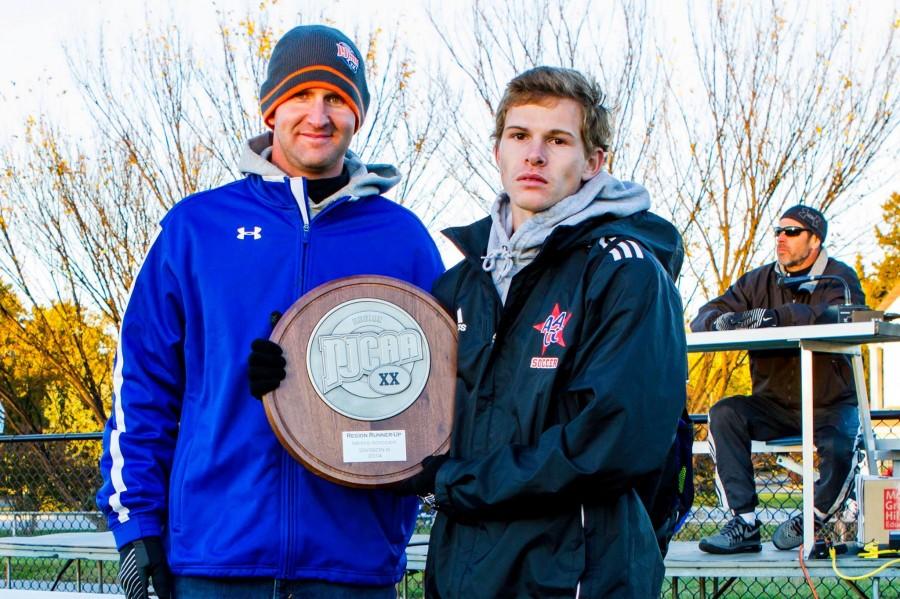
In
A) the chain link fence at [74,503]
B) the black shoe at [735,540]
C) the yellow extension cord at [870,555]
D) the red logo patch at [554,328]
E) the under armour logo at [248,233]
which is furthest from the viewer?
the chain link fence at [74,503]

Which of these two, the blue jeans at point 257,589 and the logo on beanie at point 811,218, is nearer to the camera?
the blue jeans at point 257,589

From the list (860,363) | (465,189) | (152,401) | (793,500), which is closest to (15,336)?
(465,189)

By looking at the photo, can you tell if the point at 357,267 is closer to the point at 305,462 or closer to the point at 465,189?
the point at 305,462

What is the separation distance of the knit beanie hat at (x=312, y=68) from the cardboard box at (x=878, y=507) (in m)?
3.43

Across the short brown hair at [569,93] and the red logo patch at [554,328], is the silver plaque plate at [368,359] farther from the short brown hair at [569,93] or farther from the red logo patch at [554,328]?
the short brown hair at [569,93]

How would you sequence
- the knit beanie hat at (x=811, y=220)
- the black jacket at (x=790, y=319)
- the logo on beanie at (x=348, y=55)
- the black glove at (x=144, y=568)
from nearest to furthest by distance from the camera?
the black glove at (x=144, y=568)
the logo on beanie at (x=348, y=55)
the black jacket at (x=790, y=319)
the knit beanie hat at (x=811, y=220)

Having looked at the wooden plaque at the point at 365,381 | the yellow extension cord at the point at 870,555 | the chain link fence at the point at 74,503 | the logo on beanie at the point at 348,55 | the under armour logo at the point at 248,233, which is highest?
the logo on beanie at the point at 348,55

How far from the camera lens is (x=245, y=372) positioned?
92.2 inches

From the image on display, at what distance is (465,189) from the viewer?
41.2 ft

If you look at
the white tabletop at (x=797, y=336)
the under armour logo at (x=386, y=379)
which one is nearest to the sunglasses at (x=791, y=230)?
the white tabletop at (x=797, y=336)

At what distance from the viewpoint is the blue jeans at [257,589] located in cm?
229

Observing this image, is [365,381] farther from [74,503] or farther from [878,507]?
[74,503]

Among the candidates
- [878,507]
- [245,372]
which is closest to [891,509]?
[878,507]

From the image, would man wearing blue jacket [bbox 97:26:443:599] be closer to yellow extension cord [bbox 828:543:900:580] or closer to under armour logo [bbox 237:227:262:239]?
under armour logo [bbox 237:227:262:239]
